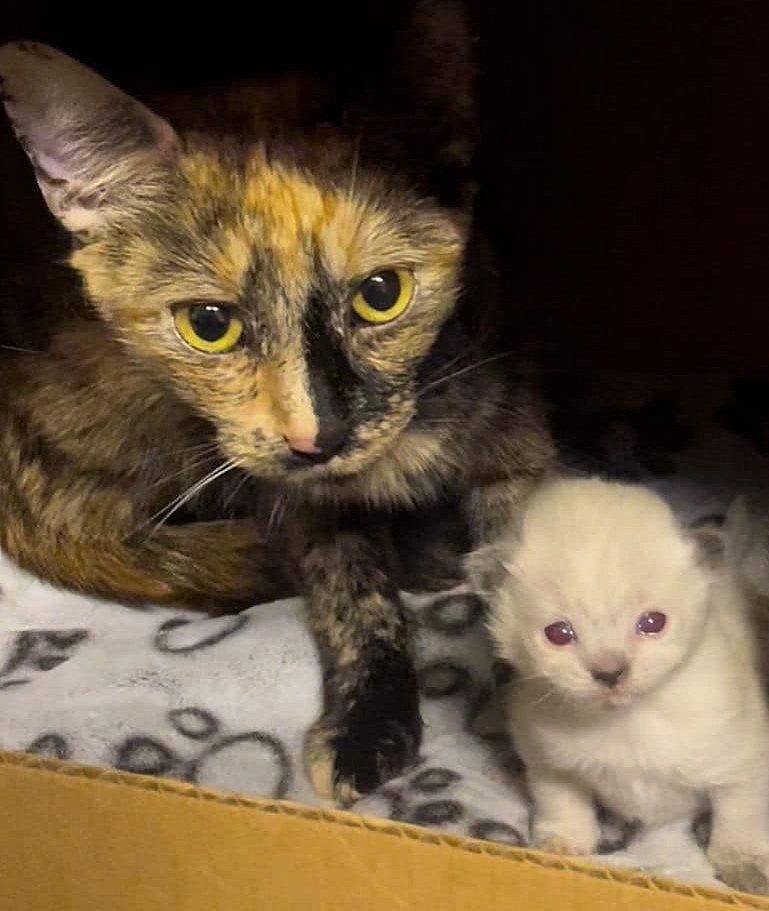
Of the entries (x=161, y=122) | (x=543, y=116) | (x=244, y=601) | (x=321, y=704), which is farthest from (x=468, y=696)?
(x=543, y=116)

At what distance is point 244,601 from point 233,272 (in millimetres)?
450

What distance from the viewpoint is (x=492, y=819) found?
1070 mm

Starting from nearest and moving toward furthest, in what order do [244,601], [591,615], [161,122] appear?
[591,615] → [161,122] → [244,601]

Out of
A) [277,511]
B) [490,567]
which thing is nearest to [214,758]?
[277,511]

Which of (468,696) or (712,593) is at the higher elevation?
(712,593)

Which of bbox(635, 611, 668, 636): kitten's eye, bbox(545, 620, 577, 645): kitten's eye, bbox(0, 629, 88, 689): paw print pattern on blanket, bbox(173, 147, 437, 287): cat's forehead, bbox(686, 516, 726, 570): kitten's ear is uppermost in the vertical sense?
bbox(173, 147, 437, 287): cat's forehead

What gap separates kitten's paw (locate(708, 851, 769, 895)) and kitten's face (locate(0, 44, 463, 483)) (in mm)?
411

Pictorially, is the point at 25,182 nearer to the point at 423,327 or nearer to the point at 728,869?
the point at 423,327

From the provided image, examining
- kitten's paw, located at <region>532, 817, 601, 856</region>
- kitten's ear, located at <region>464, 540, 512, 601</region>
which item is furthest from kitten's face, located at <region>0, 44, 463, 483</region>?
kitten's paw, located at <region>532, 817, 601, 856</region>

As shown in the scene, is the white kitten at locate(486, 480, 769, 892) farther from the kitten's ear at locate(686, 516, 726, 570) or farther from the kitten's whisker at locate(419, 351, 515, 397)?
the kitten's whisker at locate(419, 351, 515, 397)

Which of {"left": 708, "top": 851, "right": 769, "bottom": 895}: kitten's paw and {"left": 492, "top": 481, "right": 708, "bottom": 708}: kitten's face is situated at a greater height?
{"left": 492, "top": 481, "right": 708, "bottom": 708}: kitten's face

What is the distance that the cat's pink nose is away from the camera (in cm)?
98

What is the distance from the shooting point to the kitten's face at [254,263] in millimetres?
968

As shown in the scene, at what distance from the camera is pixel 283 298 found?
0.97 metres
